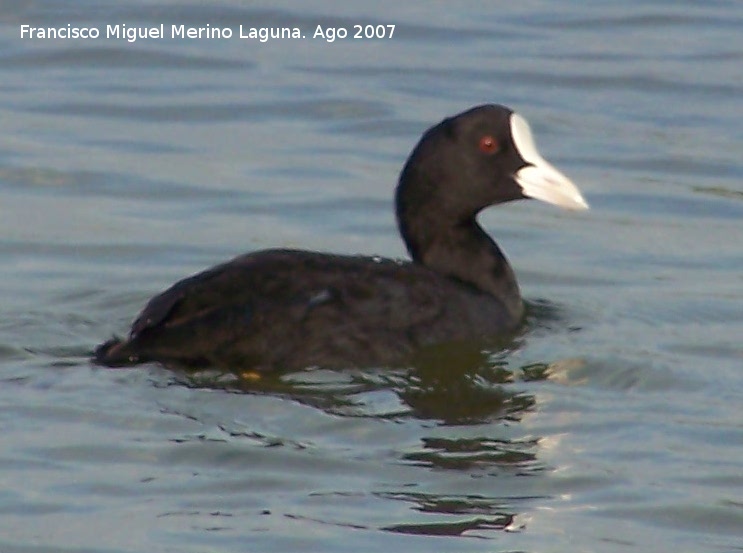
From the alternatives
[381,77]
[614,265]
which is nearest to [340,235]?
[614,265]

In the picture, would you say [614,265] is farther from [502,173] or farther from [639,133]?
[639,133]

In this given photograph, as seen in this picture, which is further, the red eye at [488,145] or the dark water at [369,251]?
the red eye at [488,145]

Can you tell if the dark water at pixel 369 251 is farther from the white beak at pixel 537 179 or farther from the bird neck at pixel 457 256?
the white beak at pixel 537 179

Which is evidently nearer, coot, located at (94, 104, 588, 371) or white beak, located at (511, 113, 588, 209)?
coot, located at (94, 104, 588, 371)

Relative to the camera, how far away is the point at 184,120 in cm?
1348

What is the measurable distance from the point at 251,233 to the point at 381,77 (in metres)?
3.76

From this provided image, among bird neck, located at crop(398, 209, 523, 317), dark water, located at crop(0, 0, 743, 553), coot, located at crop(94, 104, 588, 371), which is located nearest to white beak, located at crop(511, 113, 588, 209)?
coot, located at crop(94, 104, 588, 371)

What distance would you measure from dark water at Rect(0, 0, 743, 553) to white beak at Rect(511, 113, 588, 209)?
0.60 m

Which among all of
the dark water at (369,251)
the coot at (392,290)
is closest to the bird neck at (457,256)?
the coot at (392,290)

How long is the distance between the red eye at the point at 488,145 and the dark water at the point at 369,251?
856mm

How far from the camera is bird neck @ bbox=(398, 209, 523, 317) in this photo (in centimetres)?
945

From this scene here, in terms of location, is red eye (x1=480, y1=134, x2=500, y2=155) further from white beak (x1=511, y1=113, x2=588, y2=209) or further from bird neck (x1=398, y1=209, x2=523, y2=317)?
bird neck (x1=398, y1=209, x2=523, y2=317)

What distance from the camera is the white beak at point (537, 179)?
9.48 meters

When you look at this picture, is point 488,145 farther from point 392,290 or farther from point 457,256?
point 392,290
